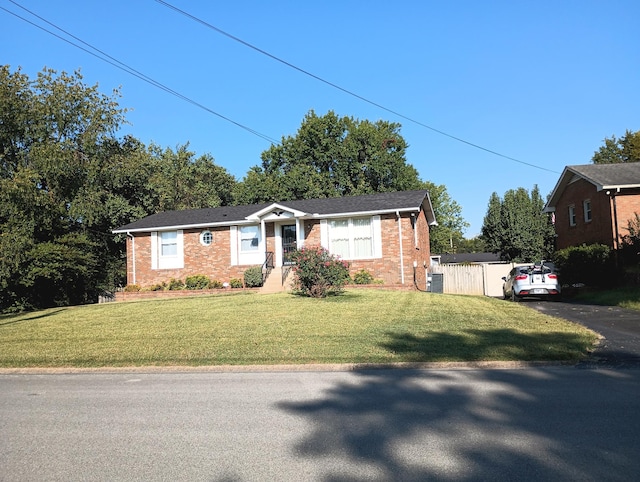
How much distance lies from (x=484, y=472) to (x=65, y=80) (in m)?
36.7

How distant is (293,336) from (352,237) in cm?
1489

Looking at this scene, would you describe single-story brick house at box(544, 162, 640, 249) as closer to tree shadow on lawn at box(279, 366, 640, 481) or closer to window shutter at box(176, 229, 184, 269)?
tree shadow on lawn at box(279, 366, 640, 481)

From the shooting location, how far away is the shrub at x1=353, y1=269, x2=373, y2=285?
2420 centimetres

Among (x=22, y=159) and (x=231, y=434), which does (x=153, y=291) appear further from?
(x=231, y=434)

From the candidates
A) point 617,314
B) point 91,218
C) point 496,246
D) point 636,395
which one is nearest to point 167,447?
point 636,395

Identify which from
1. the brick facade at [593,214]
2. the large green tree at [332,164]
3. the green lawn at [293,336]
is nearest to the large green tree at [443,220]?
the large green tree at [332,164]

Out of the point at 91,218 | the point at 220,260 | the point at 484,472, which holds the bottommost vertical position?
the point at 484,472

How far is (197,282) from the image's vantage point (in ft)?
87.6

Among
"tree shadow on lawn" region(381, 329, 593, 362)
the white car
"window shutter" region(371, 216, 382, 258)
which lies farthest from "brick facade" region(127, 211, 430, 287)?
"tree shadow on lawn" region(381, 329, 593, 362)

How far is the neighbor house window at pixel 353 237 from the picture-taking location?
25.1 meters

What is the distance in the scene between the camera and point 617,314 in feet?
47.2

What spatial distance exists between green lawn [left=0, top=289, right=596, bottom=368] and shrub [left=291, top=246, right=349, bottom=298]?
1.35m

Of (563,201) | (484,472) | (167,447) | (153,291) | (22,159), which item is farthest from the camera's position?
(22,159)

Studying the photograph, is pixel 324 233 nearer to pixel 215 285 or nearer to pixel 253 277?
pixel 253 277
